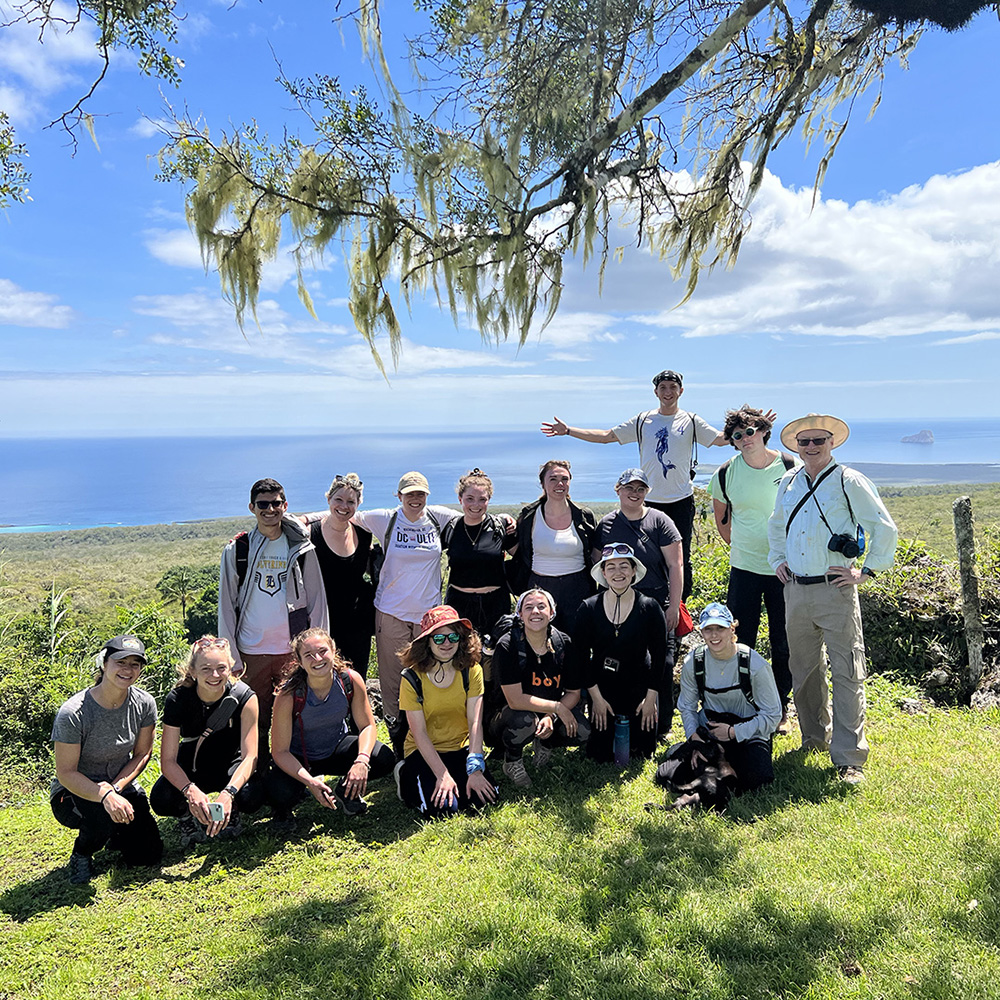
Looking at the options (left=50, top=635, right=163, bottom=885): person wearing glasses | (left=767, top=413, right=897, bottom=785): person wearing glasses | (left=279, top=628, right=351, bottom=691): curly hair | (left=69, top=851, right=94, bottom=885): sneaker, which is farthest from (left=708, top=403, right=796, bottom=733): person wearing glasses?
(left=69, top=851, right=94, bottom=885): sneaker

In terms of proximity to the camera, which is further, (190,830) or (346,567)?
(346,567)

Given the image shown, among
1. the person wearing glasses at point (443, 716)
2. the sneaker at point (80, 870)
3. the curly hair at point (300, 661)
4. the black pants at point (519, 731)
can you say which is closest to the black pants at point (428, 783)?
the person wearing glasses at point (443, 716)

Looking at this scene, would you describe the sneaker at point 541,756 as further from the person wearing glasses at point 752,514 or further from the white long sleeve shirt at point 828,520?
the white long sleeve shirt at point 828,520

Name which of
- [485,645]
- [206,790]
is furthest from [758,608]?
[206,790]

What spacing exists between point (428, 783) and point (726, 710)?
80.8 inches

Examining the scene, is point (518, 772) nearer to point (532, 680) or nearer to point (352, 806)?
point (532, 680)

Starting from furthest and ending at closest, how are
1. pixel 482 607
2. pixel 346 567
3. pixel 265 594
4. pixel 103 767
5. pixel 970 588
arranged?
pixel 970 588 < pixel 482 607 < pixel 346 567 < pixel 265 594 < pixel 103 767

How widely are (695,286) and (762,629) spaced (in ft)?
15.0

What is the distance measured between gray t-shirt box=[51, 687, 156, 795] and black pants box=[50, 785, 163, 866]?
0.14m

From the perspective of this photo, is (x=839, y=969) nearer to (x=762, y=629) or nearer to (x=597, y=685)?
(x=597, y=685)

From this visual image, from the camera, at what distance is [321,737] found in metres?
4.72

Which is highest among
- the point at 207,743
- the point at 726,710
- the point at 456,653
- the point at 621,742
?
the point at 456,653

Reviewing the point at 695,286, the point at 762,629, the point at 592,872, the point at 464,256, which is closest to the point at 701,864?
the point at 592,872

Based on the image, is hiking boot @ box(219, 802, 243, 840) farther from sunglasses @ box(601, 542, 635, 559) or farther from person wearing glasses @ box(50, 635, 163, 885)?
sunglasses @ box(601, 542, 635, 559)
